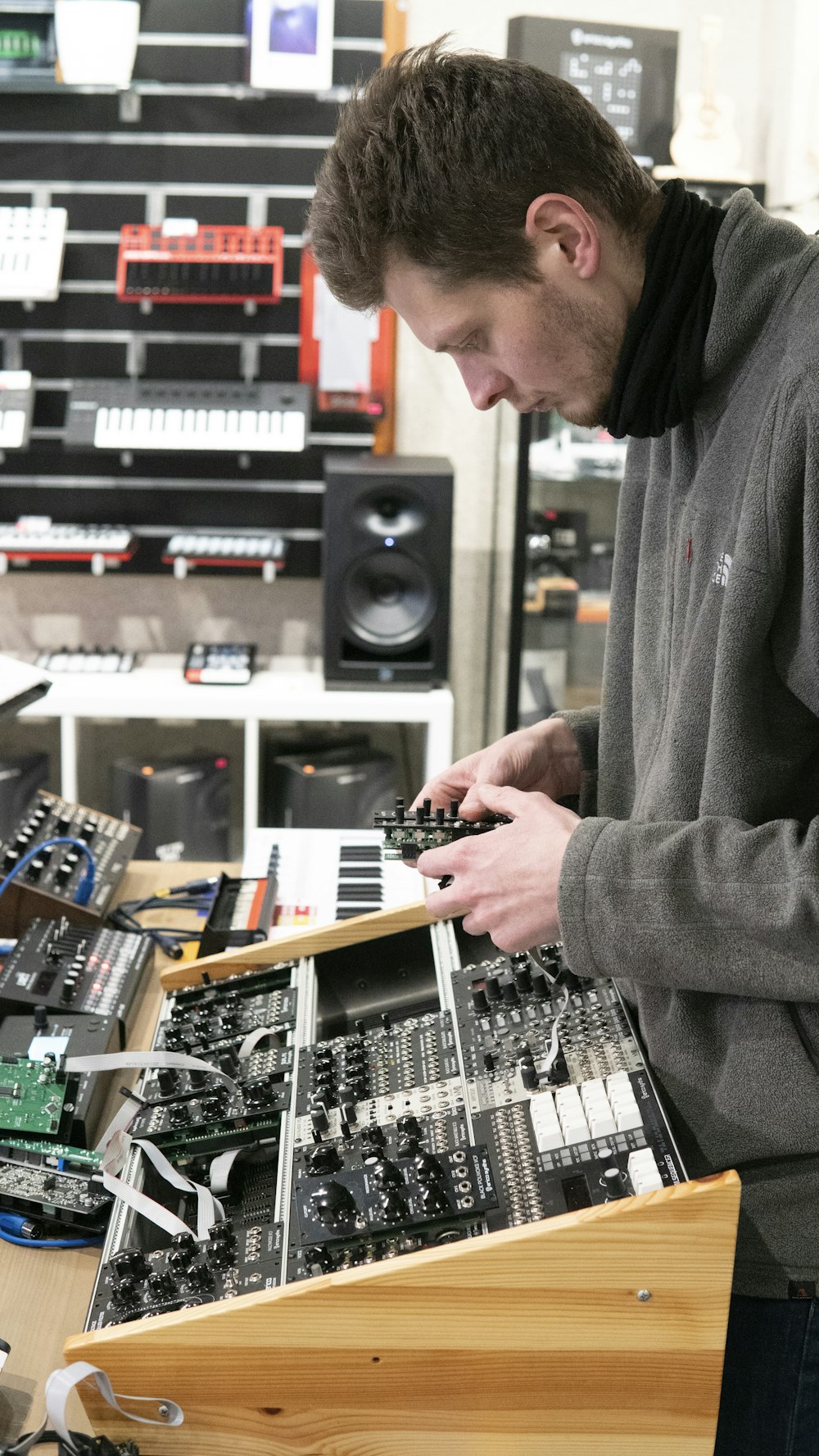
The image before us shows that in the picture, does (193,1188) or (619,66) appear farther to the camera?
(619,66)

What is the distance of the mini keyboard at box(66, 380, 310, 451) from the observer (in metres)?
3.67

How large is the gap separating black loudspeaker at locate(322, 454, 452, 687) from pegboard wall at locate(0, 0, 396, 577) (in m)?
0.48

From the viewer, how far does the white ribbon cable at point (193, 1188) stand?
3.62ft

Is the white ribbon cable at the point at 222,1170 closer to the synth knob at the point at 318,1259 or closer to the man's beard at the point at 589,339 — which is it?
the synth knob at the point at 318,1259

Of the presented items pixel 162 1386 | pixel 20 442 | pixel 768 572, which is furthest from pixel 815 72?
pixel 162 1386

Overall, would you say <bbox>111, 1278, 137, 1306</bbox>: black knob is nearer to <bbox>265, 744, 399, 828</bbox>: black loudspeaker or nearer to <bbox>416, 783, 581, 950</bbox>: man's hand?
<bbox>416, 783, 581, 950</bbox>: man's hand

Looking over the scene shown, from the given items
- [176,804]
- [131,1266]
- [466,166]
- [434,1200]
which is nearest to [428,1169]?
[434,1200]

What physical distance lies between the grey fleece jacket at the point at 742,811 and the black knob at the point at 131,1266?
1.40 ft

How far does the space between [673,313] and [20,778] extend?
3072mm

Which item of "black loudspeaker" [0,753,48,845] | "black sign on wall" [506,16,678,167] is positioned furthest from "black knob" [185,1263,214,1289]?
"black sign on wall" [506,16,678,167]

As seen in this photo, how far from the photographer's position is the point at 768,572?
950 millimetres

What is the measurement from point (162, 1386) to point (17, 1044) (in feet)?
1.74

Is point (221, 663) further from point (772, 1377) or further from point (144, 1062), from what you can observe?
point (772, 1377)

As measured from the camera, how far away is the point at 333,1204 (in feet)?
3.38
